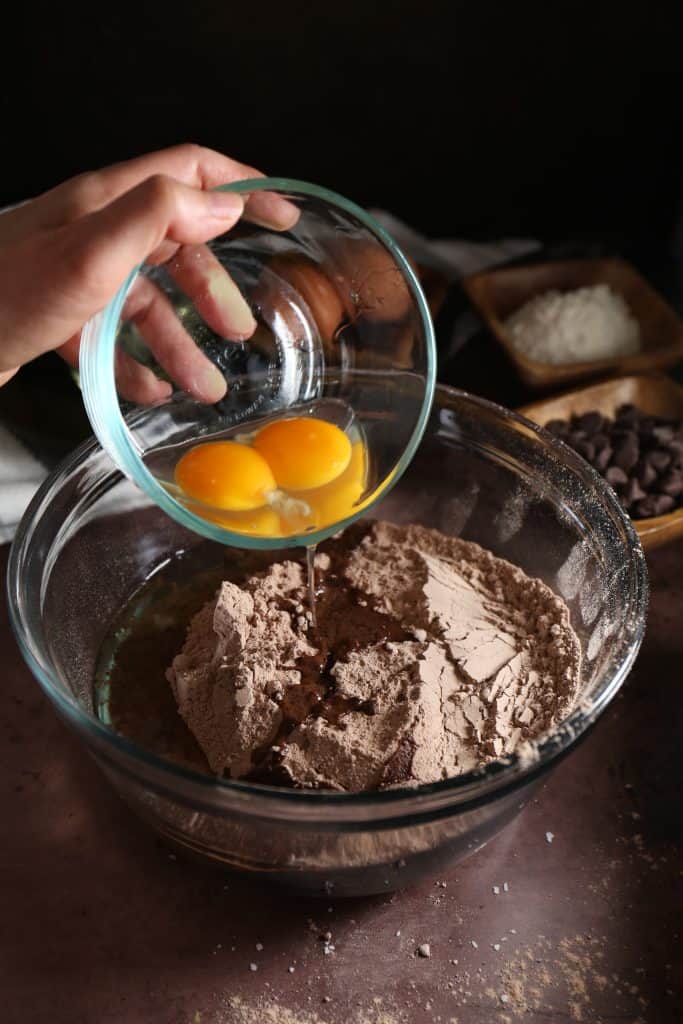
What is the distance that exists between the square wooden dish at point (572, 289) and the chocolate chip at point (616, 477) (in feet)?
1.00

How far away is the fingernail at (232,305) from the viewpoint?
1354mm

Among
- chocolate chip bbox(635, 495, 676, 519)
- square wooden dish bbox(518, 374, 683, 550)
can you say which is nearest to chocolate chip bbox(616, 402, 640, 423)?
square wooden dish bbox(518, 374, 683, 550)

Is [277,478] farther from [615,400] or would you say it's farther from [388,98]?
[388,98]

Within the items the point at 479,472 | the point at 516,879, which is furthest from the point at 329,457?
the point at 516,879

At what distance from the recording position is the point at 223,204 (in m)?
1.17

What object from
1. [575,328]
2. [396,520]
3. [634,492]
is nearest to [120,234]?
[396,520]

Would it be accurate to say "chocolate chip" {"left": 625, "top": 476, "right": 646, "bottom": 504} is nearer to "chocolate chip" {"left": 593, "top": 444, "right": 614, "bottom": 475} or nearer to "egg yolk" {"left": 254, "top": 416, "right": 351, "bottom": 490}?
"chocolate chip" {"left": 593, "top": 444, "right": 614, "bottom": 475}

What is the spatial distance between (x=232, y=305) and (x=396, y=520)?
50 centimetres

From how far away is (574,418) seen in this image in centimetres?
200

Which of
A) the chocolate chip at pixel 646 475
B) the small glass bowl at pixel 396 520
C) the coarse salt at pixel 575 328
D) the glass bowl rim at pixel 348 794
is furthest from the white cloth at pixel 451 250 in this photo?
the glass bowl rim at pixel 348 794

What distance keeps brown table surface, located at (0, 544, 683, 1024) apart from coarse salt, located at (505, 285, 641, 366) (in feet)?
3.26

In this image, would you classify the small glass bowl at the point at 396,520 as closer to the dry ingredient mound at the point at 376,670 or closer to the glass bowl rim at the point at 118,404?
the dry ingredient mound at the point at 376,670

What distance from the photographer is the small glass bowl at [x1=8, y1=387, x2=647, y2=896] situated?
1.07 m

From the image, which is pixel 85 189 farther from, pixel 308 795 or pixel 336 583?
pixel 308 795
